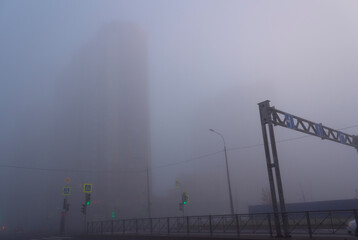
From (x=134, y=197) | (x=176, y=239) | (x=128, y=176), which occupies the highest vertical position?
(x=128, y=176)

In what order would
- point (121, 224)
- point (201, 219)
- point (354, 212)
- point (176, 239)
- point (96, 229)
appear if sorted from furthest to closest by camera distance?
point (96, 229) < point (121, 224) < point (201, 219) < point (176, 239) < point (354, 212)

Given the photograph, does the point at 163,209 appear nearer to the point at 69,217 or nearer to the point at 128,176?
the point at 128,176

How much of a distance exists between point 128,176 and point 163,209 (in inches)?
558

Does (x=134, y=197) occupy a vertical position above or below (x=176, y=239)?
above

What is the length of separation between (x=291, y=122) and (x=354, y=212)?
851cm

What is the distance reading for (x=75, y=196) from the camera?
83.1 metres

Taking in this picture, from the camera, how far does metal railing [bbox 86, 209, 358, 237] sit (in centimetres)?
1647

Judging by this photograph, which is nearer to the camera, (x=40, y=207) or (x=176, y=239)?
(x=176, y=239)

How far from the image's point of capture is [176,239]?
19297mm

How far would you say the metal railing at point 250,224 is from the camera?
16.5m

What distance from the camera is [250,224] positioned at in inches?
806

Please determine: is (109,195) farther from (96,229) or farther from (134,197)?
(96,229)

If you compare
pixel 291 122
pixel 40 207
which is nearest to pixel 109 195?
pixel 40 207

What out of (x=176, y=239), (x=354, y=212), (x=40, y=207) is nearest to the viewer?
(x=354, y=212)
